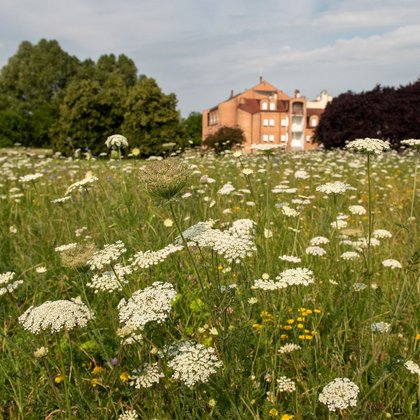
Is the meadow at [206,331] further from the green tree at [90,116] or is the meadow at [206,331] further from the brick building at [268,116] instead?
the brick building at [268,116]

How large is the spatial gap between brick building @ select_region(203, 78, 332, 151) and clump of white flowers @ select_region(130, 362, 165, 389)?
5083 cm

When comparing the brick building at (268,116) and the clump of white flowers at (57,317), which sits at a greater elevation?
the brick building at (268,116)

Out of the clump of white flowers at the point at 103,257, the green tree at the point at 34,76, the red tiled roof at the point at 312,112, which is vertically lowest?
the clump of white flowers at the point at 103,257

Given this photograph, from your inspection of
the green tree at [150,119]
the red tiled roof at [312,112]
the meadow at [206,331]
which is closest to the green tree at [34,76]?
the green tree at [150,119]

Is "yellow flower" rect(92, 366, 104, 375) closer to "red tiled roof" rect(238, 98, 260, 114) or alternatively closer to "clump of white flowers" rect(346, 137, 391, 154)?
"clump of white flowers" rect(346, 137, 391, 154)

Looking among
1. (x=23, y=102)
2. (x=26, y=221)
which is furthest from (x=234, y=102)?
(x=26, y=221)

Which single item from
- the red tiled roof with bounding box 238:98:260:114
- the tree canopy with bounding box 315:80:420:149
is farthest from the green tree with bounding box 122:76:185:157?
the red tiled roof with bounding box 238:98:260:114

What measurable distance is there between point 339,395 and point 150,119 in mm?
26270

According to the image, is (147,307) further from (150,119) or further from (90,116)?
(90,116)

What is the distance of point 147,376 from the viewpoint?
182cm

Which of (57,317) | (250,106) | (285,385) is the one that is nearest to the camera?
(57,317)

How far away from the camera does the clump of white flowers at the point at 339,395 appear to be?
158 centimetres

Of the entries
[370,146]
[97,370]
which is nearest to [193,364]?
[97,370]

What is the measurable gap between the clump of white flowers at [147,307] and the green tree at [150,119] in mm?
24576
